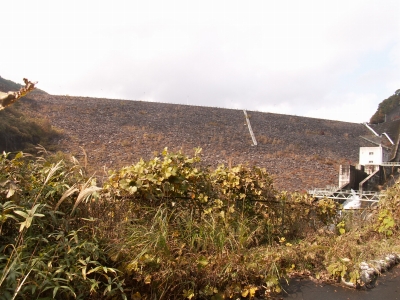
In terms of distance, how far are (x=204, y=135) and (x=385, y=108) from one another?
1135 inches

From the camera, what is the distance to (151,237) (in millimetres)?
2223

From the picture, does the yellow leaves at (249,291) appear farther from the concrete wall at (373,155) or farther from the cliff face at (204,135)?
the concrete wall at (373,155)

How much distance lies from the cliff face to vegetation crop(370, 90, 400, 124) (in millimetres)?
6699

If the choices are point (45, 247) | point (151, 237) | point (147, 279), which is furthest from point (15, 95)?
point (147, 279)

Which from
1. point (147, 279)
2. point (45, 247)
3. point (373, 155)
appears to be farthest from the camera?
point (373, 155)

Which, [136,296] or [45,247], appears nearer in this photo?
[45,247]

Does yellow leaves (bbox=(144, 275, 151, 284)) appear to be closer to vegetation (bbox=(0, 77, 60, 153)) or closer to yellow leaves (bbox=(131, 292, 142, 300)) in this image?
yellow leaves (bbox=(131, 292, 142, 300))

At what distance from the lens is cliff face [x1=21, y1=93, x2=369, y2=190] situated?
73.3ft

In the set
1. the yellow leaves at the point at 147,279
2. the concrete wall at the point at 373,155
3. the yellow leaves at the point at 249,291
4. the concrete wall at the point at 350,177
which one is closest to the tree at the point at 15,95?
the yellow leaves at the point at 147,279

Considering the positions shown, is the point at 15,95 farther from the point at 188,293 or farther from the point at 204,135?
the point at 204,135

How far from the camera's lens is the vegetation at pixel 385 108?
144 feet

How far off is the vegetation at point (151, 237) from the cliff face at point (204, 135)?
15946mm

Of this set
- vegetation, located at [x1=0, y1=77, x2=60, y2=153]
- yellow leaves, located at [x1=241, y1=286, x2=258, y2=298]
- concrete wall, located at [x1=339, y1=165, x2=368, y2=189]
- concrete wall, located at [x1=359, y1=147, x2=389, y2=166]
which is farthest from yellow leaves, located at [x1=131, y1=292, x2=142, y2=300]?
concrete wall, located at [x1=359, y1=147, x2=389, y2=166]

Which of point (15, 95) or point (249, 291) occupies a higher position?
point (15, 95)
